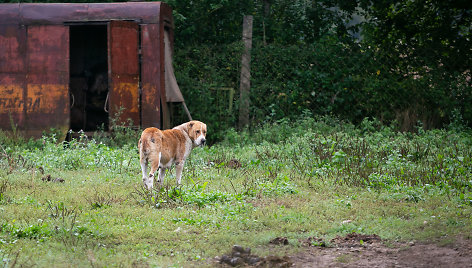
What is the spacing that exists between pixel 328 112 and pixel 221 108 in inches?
113

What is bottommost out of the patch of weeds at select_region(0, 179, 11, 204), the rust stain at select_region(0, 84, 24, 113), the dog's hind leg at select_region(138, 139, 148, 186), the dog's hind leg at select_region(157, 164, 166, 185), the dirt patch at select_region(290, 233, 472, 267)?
the dirt patch at select_region(290, 233, 472, 267)

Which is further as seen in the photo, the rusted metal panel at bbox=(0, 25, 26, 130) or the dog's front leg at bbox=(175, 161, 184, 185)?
the rusted metal panel at bbox=(0, 25, 26, 130)

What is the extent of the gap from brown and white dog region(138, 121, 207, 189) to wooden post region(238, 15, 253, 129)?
6569mm

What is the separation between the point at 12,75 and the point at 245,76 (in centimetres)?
575

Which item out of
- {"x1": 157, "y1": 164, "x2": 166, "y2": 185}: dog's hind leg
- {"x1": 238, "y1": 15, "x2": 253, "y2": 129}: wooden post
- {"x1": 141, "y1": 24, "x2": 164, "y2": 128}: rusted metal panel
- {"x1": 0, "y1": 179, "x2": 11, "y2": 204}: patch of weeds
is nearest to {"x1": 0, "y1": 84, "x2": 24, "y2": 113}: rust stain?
{"x1": 141, "y1": 24, "x2": 164, "y2": 128}: rusted metal panel

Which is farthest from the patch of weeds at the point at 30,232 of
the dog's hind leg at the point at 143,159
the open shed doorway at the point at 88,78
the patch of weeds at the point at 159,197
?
the open shed doorway at the point at 88,78

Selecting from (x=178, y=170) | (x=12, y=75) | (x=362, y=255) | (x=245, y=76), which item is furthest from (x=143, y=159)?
(x=245, y=76)

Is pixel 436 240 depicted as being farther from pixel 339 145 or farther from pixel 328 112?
pixel 328 112

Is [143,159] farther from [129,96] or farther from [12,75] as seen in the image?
[12,75]

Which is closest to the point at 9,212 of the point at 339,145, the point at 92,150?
the point at 92,150

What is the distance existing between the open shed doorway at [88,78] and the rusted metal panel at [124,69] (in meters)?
2.55

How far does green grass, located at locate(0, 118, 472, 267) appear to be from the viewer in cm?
551

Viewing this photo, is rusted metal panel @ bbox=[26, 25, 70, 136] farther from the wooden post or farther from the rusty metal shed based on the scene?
the wooden post

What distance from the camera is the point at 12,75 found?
13148mm
